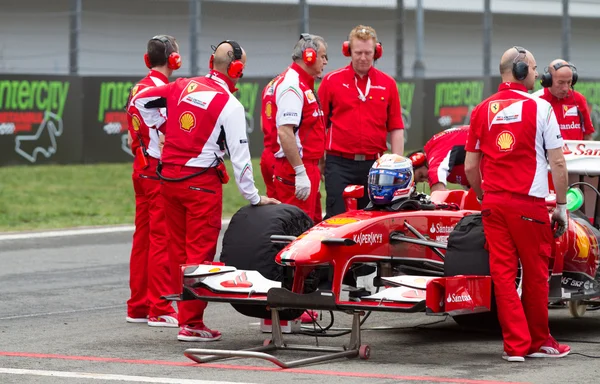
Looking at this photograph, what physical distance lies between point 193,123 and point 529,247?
94.5 inches

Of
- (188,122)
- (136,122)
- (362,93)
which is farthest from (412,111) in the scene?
(188,122)

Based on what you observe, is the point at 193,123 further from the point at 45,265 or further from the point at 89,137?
the point at 89,137

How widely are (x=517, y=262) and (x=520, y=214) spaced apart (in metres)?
0.33

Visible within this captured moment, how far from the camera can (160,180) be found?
31.2 ft

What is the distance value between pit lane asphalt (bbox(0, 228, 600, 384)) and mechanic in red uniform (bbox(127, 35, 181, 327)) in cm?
20

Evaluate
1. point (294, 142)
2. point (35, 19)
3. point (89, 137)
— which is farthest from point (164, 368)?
point (35, 19)

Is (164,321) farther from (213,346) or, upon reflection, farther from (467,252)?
(467,252)

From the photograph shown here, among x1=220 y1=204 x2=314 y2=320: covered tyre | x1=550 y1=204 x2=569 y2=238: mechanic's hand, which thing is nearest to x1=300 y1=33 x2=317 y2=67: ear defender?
x1=220 y1=204 x2=314 y2=320: covered tyre

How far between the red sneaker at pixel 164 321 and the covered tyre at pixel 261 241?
1077 millimetres

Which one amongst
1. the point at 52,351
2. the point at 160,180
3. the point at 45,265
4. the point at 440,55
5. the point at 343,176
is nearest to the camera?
the point at 52,351

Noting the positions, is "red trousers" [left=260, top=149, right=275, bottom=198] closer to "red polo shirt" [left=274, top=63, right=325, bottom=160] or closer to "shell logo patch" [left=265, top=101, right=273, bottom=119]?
"red polo shirt" [left=274, top=63, right=325, bottom=160]

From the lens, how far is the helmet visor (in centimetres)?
895

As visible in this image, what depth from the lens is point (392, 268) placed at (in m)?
8.86

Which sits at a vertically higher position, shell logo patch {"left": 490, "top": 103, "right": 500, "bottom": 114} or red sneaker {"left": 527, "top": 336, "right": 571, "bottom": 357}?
shell logo patch {"left": 490, "top": 103, "right": 500, "bottom": 114}
